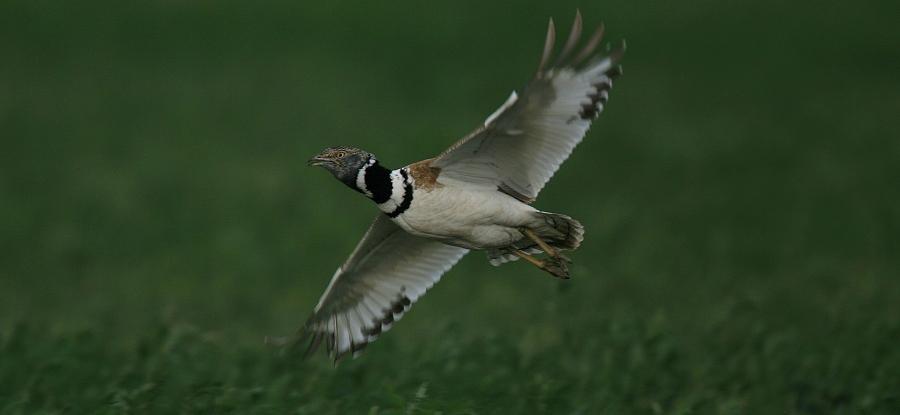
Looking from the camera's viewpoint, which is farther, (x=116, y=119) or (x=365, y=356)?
(x=116, y=119)

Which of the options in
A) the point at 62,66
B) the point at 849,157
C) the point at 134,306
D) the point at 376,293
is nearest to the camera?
the point at 376,293

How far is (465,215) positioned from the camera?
24.8ft

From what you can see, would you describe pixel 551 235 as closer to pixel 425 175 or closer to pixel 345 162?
pixel 425 175

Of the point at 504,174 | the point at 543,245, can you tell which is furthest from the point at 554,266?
the point at 504,174

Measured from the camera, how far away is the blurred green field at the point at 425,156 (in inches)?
316

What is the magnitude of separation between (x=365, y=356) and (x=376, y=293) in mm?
434

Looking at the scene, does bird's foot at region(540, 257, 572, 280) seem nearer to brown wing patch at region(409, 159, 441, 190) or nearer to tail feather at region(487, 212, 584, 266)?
tail feather at region(487, 212, 584, 266)

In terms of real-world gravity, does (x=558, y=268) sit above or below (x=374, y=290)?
above

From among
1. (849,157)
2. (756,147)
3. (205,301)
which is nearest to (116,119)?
(205,301)

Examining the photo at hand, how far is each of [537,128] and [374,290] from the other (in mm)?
1788

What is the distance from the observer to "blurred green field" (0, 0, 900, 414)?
8.03 metres

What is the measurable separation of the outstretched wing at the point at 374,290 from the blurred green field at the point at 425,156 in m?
0.21

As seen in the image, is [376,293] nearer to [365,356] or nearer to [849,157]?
[365,356]

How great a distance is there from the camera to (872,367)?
27.6 feet
